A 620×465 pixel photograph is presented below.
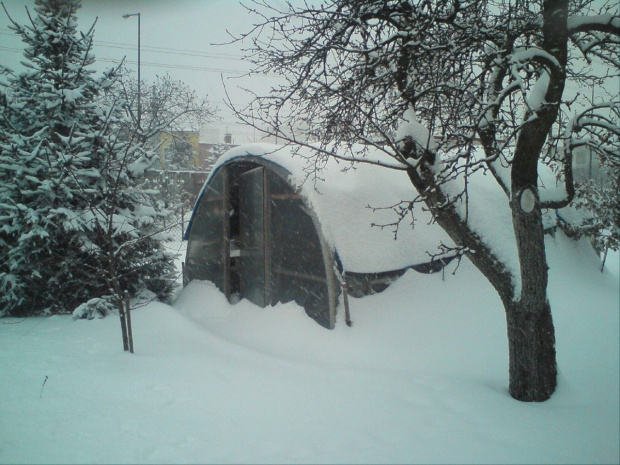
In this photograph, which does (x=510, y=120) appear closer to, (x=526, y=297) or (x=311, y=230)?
(x=526, y=297)

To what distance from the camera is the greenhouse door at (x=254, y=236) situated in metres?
8.05

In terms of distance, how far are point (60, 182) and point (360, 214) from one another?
5843 millimetres

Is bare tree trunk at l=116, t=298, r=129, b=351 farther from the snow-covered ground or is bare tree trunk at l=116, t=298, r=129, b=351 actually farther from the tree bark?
the tree bark

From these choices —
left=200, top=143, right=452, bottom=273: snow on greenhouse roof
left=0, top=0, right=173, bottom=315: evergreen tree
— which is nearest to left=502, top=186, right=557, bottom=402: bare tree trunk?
left=200, top=143, right=452, bottom=273: snow on greenhouse roof

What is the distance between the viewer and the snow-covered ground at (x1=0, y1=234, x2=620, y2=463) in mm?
3324

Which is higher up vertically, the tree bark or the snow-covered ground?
the tree bark

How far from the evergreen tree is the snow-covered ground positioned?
1.04 metres

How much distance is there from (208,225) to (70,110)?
3.86 metres

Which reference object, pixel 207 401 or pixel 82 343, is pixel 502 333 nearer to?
pixel 207 401

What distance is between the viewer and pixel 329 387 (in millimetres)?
4625

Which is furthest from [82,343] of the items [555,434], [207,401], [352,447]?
[555,434]

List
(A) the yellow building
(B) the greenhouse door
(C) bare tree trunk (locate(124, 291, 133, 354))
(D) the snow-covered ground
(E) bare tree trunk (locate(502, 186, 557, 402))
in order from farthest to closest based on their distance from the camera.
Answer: (A) the yellow building < (B) the greenhouse door < (C) bare tree trunk (locate(124, 291, 133, 354)) < (E) bare tree trunk (locate(502, 186, 557, 402)) < (D) the snow-covered ground

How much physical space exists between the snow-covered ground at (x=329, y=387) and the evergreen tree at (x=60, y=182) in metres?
1.04

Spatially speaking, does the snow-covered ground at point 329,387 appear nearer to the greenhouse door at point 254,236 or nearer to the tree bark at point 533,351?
the tree bark at point 533,351
